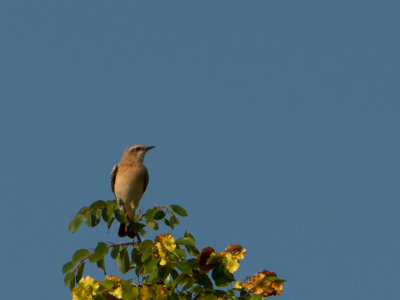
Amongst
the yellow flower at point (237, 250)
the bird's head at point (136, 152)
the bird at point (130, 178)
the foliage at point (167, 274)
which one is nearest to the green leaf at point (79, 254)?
the foliage at point (167, 274)

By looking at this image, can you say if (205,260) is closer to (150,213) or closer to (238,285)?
(238,285)

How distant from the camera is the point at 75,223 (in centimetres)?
516

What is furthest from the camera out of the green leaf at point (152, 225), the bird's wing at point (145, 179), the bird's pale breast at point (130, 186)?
the bird's wing at point (145, 179)

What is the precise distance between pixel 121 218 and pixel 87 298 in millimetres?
759

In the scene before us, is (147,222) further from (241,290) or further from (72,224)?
(241,290)

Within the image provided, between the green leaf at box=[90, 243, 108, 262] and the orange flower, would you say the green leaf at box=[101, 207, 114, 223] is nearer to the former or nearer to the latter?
the green leaf at box=[90, 243, 108, 262]

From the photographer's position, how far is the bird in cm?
827

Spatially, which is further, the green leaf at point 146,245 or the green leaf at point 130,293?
the green leaf at point 146,245

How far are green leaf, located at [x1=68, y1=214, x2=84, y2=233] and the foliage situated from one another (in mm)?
19

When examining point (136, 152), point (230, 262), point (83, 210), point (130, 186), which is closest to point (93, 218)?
point (83, 210)

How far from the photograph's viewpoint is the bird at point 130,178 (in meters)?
8.27

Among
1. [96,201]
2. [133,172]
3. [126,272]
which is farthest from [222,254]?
[133,172]

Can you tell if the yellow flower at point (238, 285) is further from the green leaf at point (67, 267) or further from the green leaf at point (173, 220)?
the green leaf at point (67, 267)

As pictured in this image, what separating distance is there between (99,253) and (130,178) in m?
3.47
